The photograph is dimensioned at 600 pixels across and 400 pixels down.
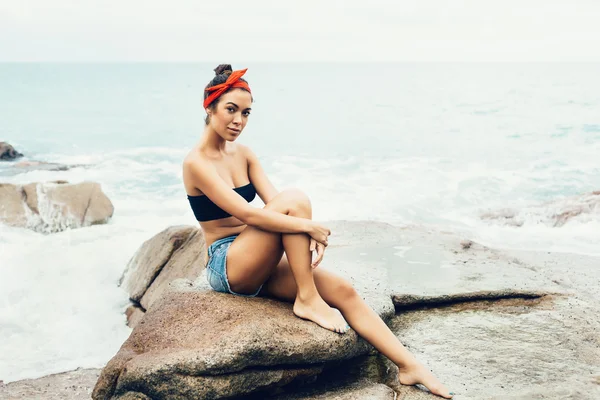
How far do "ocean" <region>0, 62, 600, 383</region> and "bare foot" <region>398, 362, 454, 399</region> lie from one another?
4206 millimetres

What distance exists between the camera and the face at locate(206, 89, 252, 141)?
3.69m

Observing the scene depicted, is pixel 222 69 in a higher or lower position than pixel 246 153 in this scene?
higher

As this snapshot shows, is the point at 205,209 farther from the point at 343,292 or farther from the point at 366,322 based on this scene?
the point at 366,322

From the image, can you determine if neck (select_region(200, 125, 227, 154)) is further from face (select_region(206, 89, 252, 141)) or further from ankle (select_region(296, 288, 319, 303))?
ankle (select_region(296, 288, 319, 303))

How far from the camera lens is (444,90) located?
58156 millimetres

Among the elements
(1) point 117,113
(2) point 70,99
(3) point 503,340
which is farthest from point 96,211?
(2) point 70,99

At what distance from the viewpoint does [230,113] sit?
3732 millimetres

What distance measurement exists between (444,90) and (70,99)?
122 feet

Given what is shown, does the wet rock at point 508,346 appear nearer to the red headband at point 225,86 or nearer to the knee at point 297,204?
the knee at point 297,204

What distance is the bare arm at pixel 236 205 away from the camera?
3.42 m

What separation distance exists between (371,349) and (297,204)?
1.15 m

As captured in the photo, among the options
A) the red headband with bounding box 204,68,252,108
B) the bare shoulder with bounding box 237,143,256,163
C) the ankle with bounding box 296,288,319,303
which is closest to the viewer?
the ankle with bounding box 296,288,319,303

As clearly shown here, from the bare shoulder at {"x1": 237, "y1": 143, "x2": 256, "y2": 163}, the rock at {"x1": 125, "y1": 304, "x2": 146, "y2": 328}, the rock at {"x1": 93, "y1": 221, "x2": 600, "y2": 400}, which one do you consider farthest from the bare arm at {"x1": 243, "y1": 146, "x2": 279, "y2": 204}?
the rock at {"x1": 125, "y1": 304, "x2": 146, "y2": 328}

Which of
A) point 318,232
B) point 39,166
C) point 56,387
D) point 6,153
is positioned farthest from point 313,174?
point 318,232
